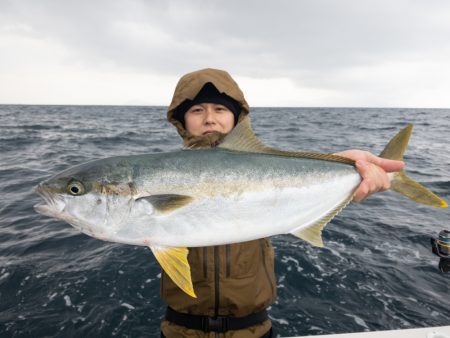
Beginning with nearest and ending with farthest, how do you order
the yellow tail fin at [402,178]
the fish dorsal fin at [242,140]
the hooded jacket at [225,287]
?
the fish dorsal fin at [242,140] → the hooded jacket at [225,287] → the yellow tail fin at [402,178]

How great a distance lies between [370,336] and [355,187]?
1.95m

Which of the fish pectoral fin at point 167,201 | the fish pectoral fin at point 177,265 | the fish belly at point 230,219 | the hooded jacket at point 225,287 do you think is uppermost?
the fish pectoral fin at point 167,201

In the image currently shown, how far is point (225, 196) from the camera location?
9.01 feet

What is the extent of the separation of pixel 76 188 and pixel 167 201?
85cm

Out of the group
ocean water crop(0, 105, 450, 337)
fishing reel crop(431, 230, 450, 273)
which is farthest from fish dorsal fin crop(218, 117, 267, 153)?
fishing reel crop(431, 230, 450, 273)

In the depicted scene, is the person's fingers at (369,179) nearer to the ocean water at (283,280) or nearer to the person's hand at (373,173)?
the person's hand at (373,173)

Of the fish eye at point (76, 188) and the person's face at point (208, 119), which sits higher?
the person's face at point (208, 119)

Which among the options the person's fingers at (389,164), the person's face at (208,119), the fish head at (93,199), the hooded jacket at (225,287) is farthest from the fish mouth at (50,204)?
the person's fingers at (389,164)

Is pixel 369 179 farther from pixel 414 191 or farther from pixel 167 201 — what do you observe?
pixel 167 201

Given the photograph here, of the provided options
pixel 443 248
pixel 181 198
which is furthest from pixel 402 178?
pixel 443 248

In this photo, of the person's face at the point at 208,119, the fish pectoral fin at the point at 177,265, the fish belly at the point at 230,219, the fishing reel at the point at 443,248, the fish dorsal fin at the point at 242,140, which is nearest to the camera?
the fish pectoral fin at the point at 177,265

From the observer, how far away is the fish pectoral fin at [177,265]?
258 cm

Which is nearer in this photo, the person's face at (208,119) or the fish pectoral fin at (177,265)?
the fish pectoral fin at (177,265)

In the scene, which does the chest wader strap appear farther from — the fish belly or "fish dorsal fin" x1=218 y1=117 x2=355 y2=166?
"fish dorsal fin" x1=218 y1=117 x2=355 y2=166
